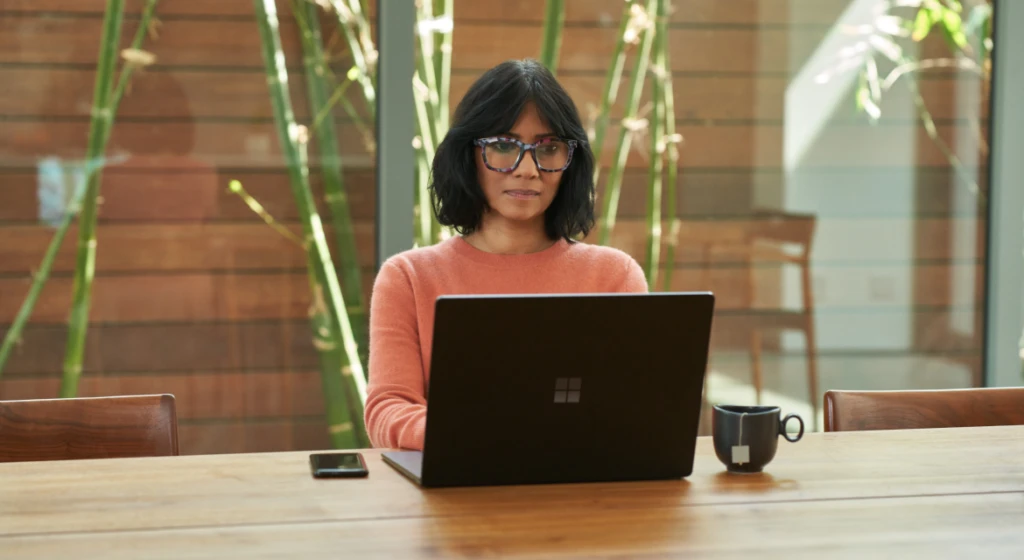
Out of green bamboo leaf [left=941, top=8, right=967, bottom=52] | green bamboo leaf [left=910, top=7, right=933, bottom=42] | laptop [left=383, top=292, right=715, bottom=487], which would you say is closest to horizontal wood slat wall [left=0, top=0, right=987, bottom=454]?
green bamboo leaf [left=910, top=7, right=933, bottom=42]

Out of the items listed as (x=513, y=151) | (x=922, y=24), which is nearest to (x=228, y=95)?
(x=513, y=151)

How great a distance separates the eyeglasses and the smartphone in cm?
66

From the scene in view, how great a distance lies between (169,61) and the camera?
123 inches

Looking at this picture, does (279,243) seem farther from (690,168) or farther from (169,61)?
(690,168)

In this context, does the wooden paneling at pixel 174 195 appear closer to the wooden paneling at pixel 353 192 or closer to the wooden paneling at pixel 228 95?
the wooden paneling at pixel 353 192

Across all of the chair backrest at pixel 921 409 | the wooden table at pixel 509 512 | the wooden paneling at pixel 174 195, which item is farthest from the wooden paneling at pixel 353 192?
the wooden table at pixel 509 512

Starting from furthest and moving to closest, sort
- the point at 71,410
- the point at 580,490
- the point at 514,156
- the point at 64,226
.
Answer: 1. the point at 64,226
2. the point at 514,156
3. the point at 71,410
4. the point at 580,490

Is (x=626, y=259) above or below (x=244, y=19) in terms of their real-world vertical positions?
below

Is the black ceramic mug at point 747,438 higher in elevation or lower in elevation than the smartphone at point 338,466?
higher

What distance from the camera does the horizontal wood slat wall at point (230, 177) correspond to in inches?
121

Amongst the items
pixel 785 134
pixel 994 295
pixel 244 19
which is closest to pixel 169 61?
pixel 244 19

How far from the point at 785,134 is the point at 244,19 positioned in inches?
64.0

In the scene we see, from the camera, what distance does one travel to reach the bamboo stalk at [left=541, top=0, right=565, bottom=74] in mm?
3373

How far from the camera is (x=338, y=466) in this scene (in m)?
1.60
